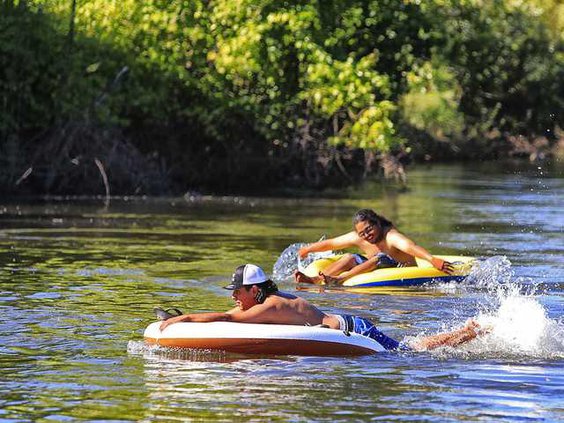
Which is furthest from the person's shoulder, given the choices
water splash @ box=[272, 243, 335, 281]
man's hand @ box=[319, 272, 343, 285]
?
water splash @ box=[272, 243, 335, 281]

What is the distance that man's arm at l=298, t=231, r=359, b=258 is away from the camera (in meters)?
18.0

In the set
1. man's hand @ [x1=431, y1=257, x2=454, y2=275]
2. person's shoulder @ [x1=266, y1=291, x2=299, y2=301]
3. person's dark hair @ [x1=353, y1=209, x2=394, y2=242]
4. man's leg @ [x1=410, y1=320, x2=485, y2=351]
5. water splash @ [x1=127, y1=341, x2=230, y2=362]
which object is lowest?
water splash @ [x1=127, y1=341, x2=230, y2=362]

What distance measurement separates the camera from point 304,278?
17.5m

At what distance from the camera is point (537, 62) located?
56.2 meters

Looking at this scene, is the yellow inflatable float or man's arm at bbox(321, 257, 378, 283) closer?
the yellow inflatable float

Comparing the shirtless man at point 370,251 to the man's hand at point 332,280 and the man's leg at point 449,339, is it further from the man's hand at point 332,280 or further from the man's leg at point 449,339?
the man's leg at point 449,339

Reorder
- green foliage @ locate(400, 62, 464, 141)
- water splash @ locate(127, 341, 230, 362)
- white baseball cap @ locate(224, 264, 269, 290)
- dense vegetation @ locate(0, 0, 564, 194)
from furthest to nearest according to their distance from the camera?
green foliage @ locate(400, 62, 464, 141) < dense vegetation @ locate(0, 0, 564, 194) < water splash @ locate(127, 341, 230, 362) < white baseball cap @ locate(224, 264, 269, 290)

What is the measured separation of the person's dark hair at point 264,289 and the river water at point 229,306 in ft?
1.68

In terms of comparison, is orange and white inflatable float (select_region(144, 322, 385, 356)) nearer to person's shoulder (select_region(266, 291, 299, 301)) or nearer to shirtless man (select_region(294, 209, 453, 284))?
person's shoulder (select_region(266, 291, 299, 301))

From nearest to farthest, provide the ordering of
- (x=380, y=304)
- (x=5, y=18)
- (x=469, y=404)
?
(x=469, y=404), (x=380, y=304), (x=5, y=18)

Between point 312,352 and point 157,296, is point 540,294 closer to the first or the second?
point 157,296

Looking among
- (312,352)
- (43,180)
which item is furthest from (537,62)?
(312,352)

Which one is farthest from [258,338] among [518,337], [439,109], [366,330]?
[439,109]

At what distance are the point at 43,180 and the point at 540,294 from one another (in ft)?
51.9
